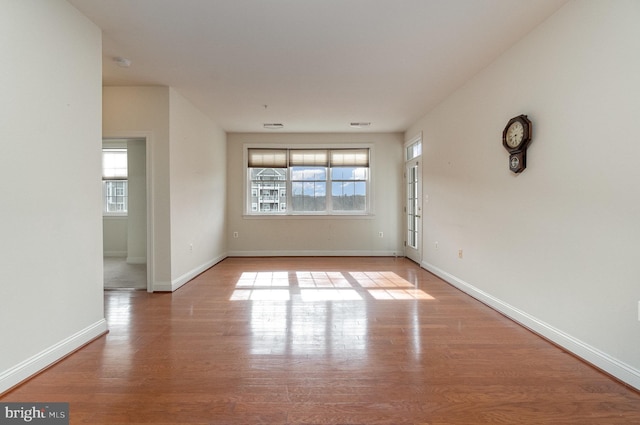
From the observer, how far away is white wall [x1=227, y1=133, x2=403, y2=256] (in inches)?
265

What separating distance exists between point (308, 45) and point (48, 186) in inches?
97.3

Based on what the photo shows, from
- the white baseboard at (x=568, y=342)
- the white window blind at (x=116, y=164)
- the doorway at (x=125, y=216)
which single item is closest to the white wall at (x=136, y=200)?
the doorway at (x=125, y=216)

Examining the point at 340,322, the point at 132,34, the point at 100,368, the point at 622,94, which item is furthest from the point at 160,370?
the point at 622,94

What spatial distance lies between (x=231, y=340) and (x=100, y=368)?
0.91 metres

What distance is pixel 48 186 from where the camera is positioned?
7.14 ft

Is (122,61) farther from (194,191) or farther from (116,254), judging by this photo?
(116,254)

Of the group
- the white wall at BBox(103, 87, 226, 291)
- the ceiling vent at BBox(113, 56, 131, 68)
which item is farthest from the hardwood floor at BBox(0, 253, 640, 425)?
the ceiling vent at BBox(113, 56, 131, 68)

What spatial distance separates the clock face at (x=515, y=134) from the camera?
284cm

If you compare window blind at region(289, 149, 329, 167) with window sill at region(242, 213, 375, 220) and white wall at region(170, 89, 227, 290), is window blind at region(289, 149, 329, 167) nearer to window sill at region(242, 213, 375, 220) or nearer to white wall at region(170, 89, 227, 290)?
window sill at region(242, 213, 375, 220)

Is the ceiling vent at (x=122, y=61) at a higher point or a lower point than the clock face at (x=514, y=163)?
higher

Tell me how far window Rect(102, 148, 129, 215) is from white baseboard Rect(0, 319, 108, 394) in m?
5.20

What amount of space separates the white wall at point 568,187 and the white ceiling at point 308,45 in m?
0.42

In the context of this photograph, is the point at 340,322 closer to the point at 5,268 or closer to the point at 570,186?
the point at 570,186

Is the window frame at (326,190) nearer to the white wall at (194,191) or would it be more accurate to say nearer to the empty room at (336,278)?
the white wall at (194,191)
